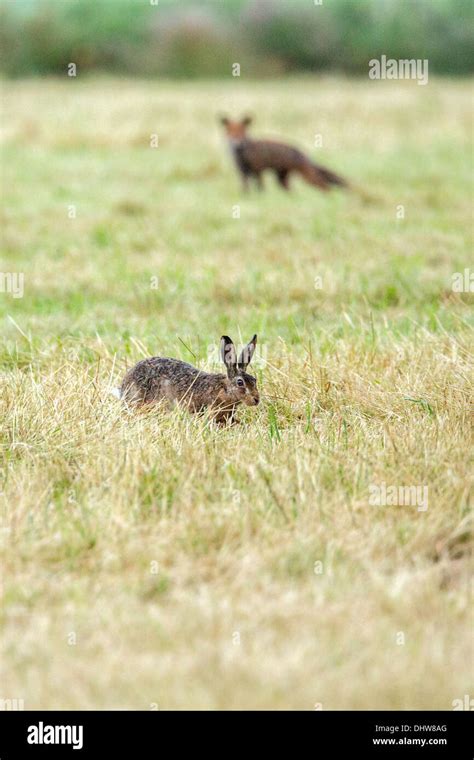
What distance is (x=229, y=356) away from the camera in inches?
196

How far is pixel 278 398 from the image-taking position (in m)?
5.18

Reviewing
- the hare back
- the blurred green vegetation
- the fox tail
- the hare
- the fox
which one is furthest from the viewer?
the blurred green vegetation

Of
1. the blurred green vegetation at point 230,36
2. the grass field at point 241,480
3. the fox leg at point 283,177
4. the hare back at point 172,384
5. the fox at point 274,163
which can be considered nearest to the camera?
the grass field at point 241,480

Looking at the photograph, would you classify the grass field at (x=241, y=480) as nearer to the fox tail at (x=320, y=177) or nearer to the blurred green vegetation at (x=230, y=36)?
the fox tail at (x=320, y=177)

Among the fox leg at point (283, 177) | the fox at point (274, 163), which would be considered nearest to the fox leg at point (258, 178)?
the fox at point (274, 163)

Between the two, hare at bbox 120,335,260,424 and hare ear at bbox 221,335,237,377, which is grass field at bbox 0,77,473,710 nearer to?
hare at bbox 120,335,260,424

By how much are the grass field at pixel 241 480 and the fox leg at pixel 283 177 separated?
3.70m

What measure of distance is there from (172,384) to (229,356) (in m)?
0.31

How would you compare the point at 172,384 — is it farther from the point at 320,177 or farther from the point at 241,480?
the point at 320,177

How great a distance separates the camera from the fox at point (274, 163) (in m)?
13.4

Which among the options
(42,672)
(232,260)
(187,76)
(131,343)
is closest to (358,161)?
(232,260)

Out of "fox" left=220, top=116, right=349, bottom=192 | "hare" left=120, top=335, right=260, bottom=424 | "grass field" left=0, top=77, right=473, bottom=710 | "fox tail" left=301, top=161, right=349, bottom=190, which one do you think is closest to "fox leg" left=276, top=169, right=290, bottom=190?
"fox" left=220, top=116, right=349, bottom=192

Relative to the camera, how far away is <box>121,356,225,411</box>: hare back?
16.5 feet

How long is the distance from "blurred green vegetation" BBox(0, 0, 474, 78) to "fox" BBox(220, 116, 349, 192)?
31.2m
